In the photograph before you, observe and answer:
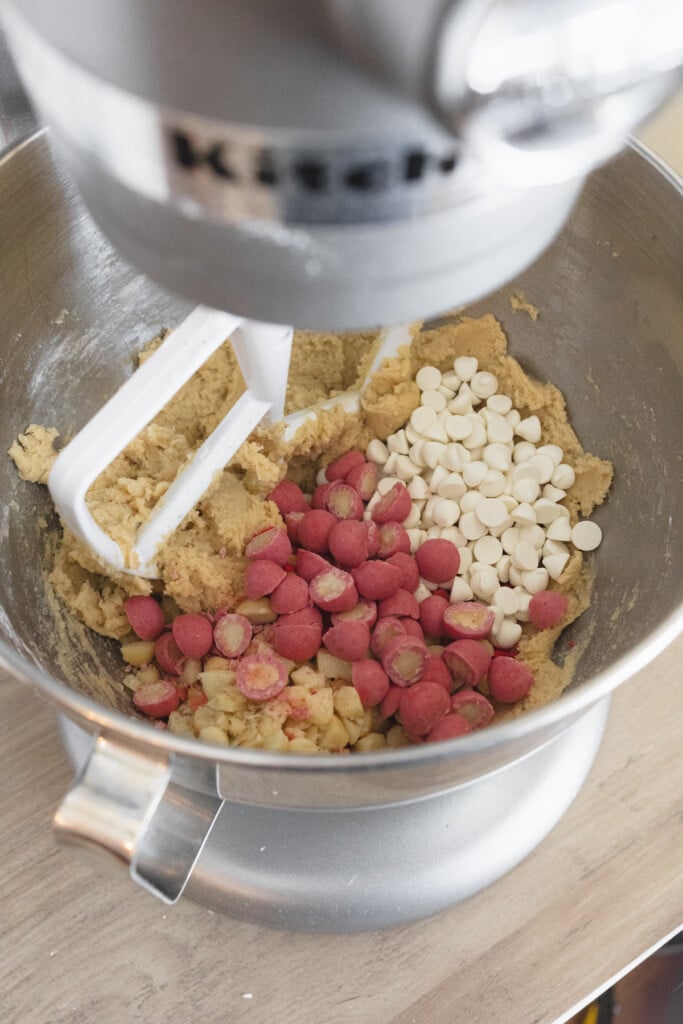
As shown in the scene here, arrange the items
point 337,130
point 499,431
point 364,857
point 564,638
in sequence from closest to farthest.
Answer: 1. point 337,130
2. point 364,857
3. point 564,638
4. point 499,431

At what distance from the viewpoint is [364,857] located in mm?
692

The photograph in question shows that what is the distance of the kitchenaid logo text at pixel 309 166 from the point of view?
0.29m

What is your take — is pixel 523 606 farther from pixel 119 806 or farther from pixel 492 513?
pixel 119 806

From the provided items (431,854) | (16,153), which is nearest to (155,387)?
(16,153)

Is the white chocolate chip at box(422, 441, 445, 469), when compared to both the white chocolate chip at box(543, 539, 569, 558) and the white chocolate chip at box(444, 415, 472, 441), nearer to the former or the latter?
the white chocolate chip at box(444, 415, 472, 441)

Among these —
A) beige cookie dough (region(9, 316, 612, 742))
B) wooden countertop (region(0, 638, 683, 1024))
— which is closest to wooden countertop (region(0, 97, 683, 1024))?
wooden countertop (region(0, 638, 683, 1024))

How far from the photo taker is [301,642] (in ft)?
2.53

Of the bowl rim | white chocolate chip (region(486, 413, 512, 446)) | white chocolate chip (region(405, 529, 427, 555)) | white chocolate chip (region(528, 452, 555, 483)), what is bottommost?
white chocolate chip (region(405, 529, 427, 555))

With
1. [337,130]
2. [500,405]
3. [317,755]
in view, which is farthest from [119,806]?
[500,405]

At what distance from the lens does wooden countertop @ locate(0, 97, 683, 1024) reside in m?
0.67

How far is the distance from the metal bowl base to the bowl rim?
0.66 feet

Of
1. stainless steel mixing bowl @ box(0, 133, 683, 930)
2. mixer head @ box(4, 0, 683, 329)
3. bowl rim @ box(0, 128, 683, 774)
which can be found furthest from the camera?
stainless steel mixing bowl @ box(0, 133, 683, 930)

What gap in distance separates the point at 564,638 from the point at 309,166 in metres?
0.60

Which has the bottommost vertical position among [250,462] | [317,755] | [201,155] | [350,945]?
[350,945]
